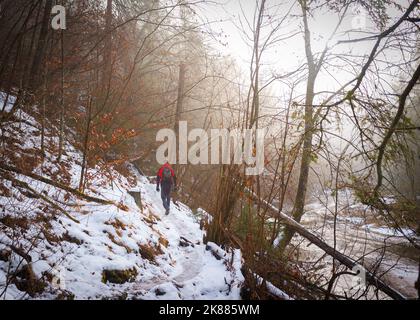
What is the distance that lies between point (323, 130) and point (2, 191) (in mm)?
3865

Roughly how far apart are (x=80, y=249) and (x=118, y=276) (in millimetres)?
606

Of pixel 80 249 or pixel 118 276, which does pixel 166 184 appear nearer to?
pixel 80 249

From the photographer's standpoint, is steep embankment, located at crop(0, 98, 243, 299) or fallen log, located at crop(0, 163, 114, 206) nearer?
steep embankment, located at crop(0, 98, 243, 299)

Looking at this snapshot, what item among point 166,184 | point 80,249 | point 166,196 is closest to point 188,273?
point 80,249

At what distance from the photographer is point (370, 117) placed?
2.80 meters

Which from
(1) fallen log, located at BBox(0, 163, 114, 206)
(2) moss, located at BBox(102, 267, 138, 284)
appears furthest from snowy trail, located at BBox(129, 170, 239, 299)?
(1) fallen log, located at BBox(0, 163, 114, 206)

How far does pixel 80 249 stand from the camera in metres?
3.50

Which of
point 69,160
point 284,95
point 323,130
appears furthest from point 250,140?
A: point 69,160

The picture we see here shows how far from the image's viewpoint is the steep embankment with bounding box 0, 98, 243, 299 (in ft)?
8.98

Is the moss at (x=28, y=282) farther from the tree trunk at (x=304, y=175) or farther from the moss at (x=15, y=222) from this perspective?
the tree trunk at (x=304, y=175)

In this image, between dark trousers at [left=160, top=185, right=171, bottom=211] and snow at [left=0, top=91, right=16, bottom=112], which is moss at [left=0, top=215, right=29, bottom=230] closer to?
snow at [left=0, top=91, right=16, bottom=112]

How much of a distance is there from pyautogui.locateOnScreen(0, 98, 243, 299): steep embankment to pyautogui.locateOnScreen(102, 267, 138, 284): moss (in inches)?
0.5

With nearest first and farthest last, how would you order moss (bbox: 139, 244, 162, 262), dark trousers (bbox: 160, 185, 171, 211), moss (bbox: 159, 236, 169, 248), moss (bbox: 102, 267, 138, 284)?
1. moss (bbox: 102, 267, 138, 284)
2. moss (bbox: 139, 244, 162, 262)
3. moss (bbox: 159, 236, 169, 248)
4. dark trousers (bbox: 160, 185, 171, 211)
